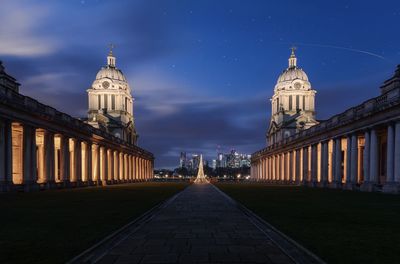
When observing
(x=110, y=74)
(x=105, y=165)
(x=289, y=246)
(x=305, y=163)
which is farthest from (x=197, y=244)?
(x=110, y=74)

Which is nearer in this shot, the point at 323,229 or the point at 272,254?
the point at 272,254

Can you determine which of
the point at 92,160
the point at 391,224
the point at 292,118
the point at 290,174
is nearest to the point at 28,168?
the point at 92,160

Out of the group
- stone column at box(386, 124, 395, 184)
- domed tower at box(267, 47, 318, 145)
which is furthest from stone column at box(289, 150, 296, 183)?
stone column at box(386, 124, 395, 184)

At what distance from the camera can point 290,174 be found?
10050 cm

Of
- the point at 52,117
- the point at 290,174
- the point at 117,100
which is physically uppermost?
the point at 117,100

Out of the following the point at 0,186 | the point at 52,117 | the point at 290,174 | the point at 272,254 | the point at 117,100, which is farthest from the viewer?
the point at 117,100

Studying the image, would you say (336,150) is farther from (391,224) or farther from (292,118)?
(292,118)

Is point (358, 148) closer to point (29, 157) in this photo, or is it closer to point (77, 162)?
point (77, 162)

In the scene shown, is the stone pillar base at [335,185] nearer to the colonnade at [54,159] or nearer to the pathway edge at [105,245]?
the colonnade at [54,159]

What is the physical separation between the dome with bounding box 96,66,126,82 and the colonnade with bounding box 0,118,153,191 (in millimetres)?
45705

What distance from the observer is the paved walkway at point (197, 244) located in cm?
1066

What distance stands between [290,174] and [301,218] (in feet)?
272

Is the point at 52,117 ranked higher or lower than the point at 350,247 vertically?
higher

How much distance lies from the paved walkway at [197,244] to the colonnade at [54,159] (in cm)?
3241
